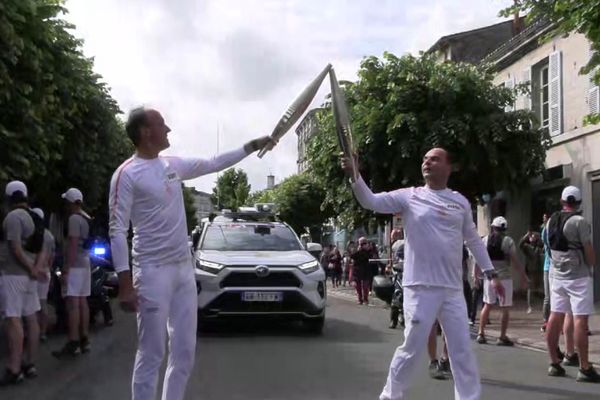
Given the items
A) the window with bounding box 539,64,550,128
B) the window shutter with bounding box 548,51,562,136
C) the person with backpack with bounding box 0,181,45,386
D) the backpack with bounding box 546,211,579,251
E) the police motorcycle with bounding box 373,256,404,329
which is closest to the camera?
the person with backpack with bounding box 0,181,45,386

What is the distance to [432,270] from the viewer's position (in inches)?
251

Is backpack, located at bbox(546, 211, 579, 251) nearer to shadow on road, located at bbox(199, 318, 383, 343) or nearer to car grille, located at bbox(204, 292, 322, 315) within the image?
shadow on road, located at bbox(199, 318, 383, 343)

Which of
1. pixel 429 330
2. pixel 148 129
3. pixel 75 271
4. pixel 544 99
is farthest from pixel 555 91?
pixel 148 129

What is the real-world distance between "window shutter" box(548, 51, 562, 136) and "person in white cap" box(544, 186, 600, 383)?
14114 millimetres

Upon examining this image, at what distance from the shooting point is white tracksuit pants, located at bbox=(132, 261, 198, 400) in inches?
203

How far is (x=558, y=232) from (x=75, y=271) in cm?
566

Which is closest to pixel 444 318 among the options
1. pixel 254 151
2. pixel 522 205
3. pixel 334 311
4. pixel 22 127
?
pixel 254 151

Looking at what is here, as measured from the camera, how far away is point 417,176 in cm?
2050

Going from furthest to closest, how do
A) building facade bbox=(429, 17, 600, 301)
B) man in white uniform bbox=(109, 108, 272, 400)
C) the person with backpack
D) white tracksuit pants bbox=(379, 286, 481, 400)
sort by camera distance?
1. building facade bbox=(429, 17, 600, 301)
2. the person with backpack
3. white tracksuit pants bbox=(379, 286, 481, 400)
4. man in white uniform bbox=(109, 108, 272, 400)

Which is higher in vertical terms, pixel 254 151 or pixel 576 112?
pixel 576 112

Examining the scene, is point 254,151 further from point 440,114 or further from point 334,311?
point 440,114

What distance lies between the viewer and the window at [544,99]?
78.0 ft

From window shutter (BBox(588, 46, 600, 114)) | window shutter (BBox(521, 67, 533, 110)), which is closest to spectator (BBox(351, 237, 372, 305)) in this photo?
window shutter (BBox(588, 46, 600, 114))

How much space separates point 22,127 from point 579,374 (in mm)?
6613
